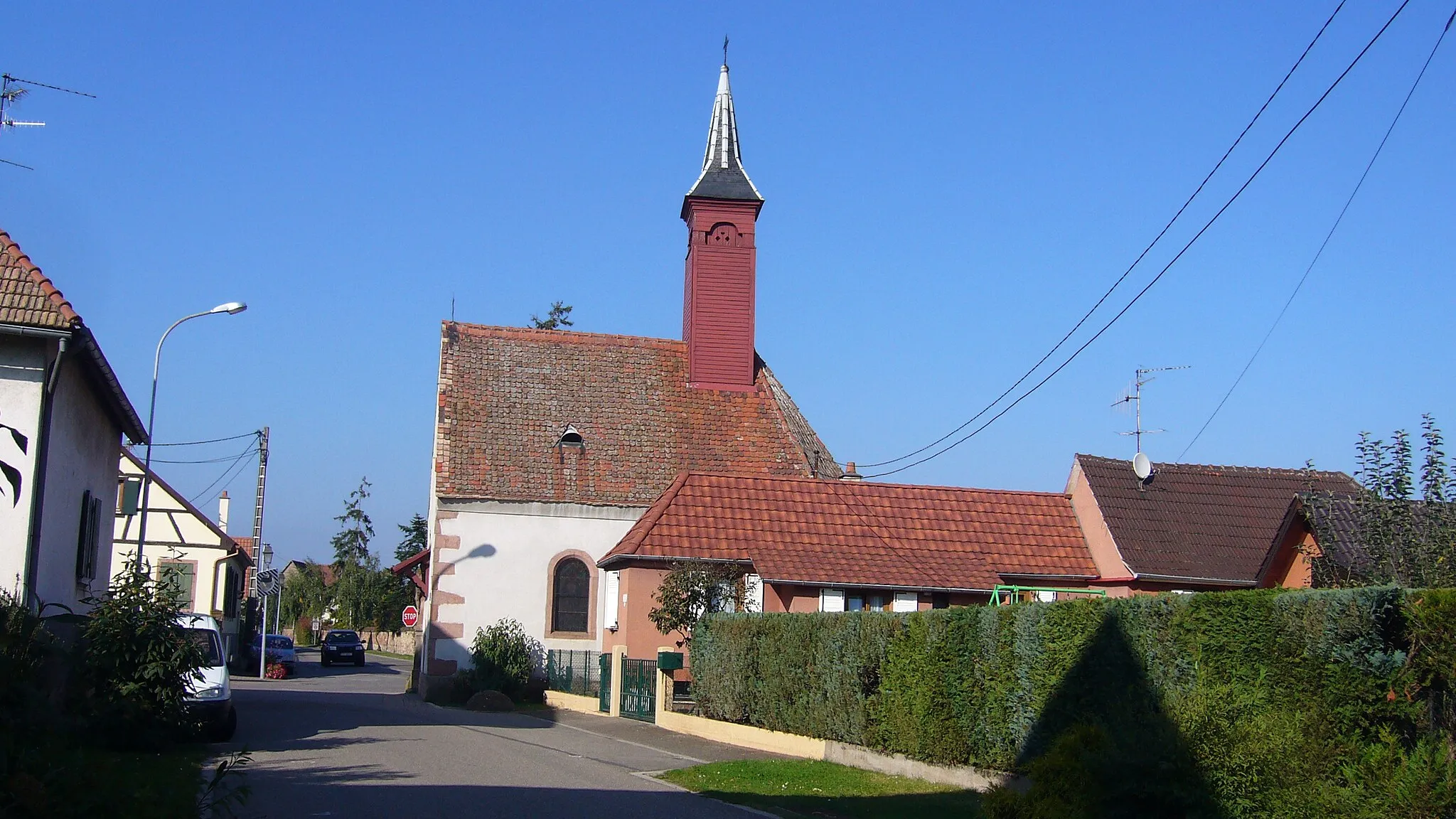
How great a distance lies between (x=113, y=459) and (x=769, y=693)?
13973mm

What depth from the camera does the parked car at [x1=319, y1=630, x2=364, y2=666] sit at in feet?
184

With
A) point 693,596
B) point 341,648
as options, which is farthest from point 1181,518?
point 341,648

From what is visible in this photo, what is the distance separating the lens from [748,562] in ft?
87.2

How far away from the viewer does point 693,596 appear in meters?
25.3

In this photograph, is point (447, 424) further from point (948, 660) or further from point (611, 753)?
point (948, 660)

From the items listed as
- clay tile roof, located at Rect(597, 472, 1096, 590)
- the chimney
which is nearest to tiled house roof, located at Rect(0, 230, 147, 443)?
clay tile roof, located at Rect(597, 472, 1096, 590)

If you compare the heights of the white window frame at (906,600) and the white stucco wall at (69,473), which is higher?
the white stucco wall at (69,473)

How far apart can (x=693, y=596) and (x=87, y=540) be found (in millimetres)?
10675

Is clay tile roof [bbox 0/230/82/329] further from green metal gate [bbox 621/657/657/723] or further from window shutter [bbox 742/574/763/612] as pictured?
window shutter [bbox 742/574/763/612]

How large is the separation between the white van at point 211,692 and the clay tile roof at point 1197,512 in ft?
58.1

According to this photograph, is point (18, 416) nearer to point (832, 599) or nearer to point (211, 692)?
point (211, 692)

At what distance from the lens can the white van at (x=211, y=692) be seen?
17.6 metres

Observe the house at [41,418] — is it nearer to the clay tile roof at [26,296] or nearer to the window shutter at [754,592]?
the clay tile roof at [26,296]

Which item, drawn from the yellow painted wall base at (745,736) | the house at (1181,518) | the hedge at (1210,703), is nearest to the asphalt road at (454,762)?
the yellow painted wall base at (745,736)
